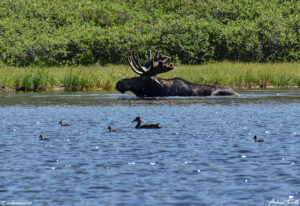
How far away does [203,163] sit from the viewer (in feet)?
41.3

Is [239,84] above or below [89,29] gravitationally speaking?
below

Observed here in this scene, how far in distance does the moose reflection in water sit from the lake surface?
9.87 feet

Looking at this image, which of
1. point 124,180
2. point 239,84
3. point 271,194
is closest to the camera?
point 271,194

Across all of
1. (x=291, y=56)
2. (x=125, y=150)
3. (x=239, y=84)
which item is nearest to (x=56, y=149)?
(x=125, y=150)

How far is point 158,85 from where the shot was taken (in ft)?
91.4

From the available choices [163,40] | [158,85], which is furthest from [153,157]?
[163,40]

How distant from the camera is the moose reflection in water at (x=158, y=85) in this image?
89.5 feet

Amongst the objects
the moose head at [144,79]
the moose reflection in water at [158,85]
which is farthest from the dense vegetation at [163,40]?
the moose head at [144,79]

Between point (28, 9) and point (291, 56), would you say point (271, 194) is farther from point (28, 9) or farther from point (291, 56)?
point (28, 9)

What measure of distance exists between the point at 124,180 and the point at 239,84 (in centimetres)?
2634

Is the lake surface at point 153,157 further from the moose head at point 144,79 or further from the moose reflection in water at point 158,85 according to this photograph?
the moose reflection in water at point 158,85

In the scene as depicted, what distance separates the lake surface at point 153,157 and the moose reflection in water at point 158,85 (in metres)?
3.01
